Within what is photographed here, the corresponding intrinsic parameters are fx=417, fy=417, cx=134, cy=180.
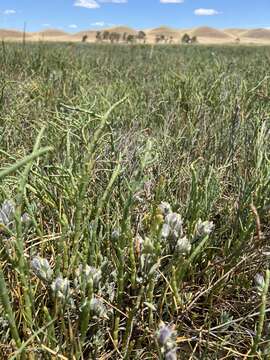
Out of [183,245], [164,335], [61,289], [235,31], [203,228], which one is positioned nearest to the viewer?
[164,335]

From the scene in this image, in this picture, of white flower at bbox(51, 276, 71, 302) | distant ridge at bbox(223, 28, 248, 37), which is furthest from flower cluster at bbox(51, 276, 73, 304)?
distant ridge at bbox(223, 28, 248, 37)

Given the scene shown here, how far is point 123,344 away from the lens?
1.08 metres

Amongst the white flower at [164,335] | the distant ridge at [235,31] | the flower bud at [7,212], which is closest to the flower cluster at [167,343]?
the white flower at [164,335]

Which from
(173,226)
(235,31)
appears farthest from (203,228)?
(235,31)

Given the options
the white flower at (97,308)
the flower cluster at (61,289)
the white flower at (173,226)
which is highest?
the white flower at (173,226)

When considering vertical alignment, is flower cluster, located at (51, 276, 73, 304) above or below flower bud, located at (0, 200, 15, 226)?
below

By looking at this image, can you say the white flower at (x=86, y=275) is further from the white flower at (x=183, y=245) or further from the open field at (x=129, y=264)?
the white flower at (x=183, y=245)

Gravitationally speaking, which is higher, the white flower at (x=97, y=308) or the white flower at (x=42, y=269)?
the white flower at (x=42, y=269)

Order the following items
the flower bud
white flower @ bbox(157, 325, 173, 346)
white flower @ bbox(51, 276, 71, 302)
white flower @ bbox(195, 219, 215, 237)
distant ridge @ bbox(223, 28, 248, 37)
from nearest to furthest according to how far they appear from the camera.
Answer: white flower @ bbox(157, 325, 173, 346) → white flower @ bbox(51, 276, 71, 302) → the flower bud → white flower @ bbox(195, 219, 215, 237) → distant ridge @ bbox(223, 28, 248, 37)

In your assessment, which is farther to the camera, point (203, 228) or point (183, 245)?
point (203, 228)

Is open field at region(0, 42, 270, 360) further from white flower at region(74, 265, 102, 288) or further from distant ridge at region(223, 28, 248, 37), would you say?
distant ridge at region(223, 28, 248, 37)

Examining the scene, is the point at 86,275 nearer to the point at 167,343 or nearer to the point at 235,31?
the point at 167,343

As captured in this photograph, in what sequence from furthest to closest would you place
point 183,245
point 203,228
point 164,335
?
point 203,228 → point 183,245 → point 164,335

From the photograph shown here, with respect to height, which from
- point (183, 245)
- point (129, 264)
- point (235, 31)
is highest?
point (235, 31)
